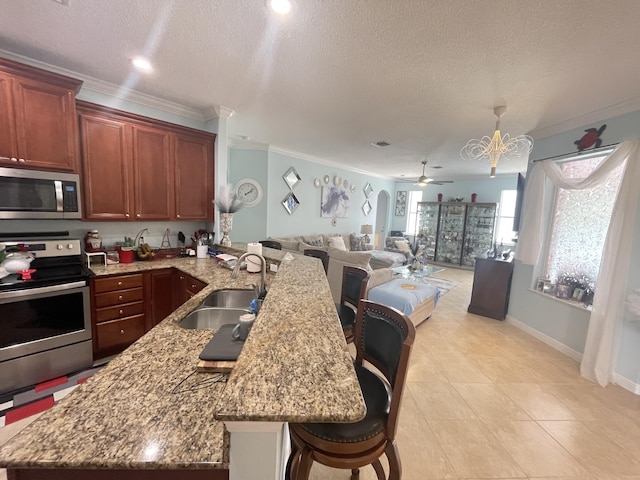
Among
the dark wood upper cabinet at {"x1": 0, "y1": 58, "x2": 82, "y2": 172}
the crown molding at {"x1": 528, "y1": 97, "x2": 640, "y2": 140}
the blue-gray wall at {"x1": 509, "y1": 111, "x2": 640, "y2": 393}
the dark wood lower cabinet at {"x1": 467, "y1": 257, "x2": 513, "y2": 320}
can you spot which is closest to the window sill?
the blue-gray wall at {"x1": 509, "y1": 111, "x2": 640, "y2": 393}

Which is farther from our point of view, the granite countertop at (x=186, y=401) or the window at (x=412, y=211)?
the window at (x=412, y=211)

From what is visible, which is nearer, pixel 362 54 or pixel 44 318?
pixel 362 54

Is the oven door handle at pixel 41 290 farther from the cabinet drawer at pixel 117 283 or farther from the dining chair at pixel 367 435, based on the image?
the dining chair at pixel 367 435

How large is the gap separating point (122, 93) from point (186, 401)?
314 cm

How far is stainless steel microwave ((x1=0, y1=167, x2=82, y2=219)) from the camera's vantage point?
6.48 ft

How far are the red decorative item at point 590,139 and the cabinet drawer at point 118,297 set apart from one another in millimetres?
4920

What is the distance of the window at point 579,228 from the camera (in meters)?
2.84

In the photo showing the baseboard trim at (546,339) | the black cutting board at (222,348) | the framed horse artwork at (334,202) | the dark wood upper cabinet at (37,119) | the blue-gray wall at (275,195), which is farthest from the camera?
the framed horse artwork at (334,202)

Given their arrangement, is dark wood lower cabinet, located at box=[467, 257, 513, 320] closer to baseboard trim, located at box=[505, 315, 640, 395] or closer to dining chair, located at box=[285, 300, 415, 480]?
baseboard trim, located at box=[505, 315, 640, 395]

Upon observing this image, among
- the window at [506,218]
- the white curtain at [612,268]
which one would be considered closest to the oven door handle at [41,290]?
the white curtain at [612,268]

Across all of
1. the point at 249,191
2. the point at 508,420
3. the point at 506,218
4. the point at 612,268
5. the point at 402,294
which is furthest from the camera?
the point at 506,218

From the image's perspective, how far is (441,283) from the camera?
228 inches

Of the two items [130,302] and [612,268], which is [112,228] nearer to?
[130,302]

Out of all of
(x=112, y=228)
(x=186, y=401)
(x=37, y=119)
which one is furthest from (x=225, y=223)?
(x=186, y=401)
